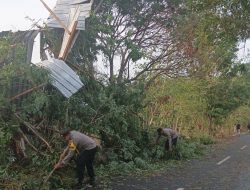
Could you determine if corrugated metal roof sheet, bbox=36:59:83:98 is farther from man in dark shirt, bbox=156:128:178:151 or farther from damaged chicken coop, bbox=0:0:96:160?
man in dark shirt, bbox=156:128:178:151

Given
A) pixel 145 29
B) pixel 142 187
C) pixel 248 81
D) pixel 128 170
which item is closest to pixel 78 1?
pixel 145 29

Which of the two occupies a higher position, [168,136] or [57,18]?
[57,18]

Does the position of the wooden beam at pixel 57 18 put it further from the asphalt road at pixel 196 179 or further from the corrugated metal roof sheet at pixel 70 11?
the asphalt road at pixel 196 179

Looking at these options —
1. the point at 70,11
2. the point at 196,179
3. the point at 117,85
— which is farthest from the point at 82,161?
the point at 70,11

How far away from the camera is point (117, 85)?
15.8 metres

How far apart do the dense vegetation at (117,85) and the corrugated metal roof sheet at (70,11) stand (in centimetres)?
49

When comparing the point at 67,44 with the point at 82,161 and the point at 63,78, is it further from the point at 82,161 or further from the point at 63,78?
the point at 82,161

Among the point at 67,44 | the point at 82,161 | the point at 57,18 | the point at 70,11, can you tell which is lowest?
the point at 82,161

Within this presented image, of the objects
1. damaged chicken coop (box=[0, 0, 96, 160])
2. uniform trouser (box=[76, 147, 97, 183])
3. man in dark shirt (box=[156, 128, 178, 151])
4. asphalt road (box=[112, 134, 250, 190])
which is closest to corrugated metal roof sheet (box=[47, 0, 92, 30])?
damaged chicken coop (box=[0, 0, 96, 160])

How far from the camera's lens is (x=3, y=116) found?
35.7 feet

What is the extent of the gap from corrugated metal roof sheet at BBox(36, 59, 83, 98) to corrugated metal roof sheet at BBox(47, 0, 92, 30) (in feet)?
10.5

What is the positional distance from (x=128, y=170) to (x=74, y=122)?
233 cm

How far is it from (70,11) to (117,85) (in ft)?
12.4

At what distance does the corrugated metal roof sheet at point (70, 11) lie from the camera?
16484mm
